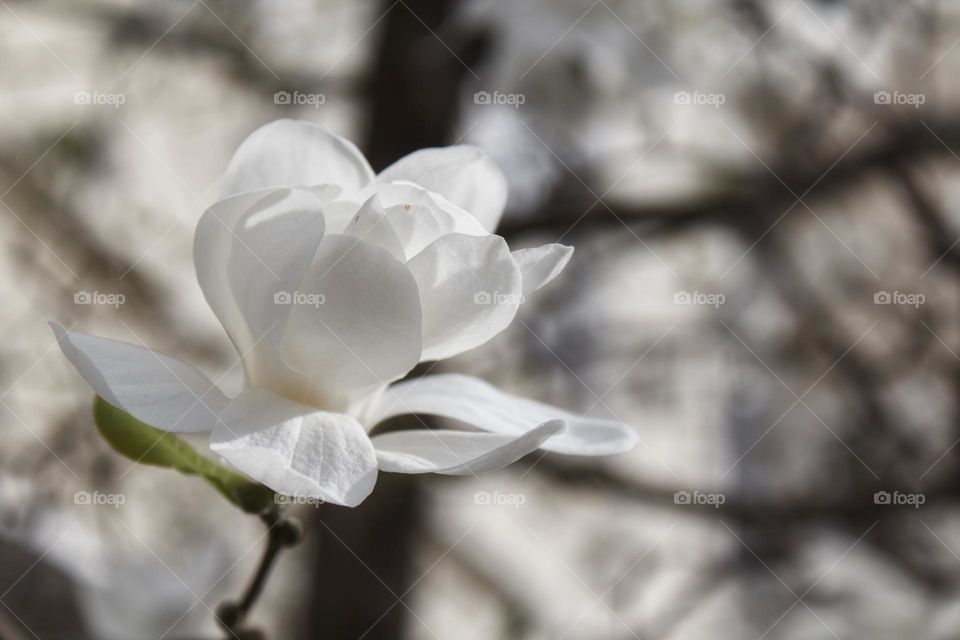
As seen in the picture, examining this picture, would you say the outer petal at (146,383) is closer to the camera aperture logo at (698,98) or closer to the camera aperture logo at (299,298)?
the camera aperture logo at (299,298)

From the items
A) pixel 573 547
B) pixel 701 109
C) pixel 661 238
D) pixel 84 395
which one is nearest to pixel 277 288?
pixel 84 395

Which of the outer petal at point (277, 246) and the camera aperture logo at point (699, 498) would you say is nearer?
the outer petal at point (277, 246)

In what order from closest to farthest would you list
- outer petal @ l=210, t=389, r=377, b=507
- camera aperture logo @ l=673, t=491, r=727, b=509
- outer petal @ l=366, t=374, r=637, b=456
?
outer petal @ l=210, t=389, r=377, b=507 < outer petal @ l=366, t=374, r=637, b=456 < camera aperture logo @ l=673, t=491, r=727, b=509

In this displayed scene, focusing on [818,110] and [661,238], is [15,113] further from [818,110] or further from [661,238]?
[818,110]

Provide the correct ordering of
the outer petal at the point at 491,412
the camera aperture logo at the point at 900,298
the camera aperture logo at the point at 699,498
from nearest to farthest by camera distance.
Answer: the outer petal at the point at 491,412
the camera aperture logo at the point at 699,498
the camera aperture logo at the point at 900,298

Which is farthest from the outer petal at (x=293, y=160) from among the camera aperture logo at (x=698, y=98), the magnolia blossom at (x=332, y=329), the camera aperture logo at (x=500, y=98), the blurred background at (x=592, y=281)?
the camera aperture logo at (x=698, y=98)

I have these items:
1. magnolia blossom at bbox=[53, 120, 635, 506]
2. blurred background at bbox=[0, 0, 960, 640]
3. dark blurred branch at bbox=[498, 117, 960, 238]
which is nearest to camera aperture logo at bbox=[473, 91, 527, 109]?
blurred background at bbox=[0, 0, 960, 640]

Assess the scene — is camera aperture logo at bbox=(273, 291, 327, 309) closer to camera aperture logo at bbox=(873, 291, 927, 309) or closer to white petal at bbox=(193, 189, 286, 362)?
white petal at bbox=(193, 189, 286, 362)
